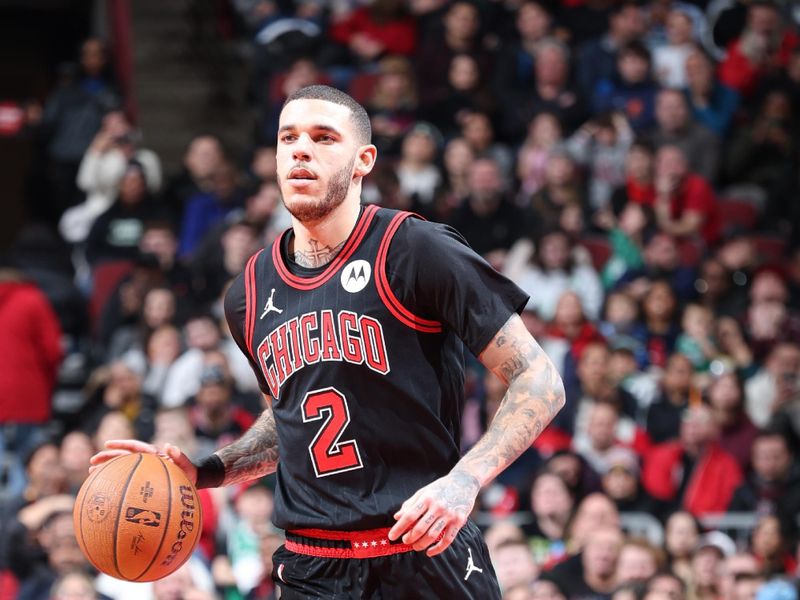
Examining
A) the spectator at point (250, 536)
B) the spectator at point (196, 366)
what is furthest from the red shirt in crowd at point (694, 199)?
the spectator at point (250, 536)

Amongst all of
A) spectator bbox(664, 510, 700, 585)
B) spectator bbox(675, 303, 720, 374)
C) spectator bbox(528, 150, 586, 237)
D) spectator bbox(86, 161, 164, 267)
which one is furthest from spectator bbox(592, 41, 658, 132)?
spectator bbox(664, 510, 700, 585)

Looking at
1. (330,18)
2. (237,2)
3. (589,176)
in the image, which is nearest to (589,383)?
(589,176)

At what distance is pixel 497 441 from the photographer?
13.3 feet

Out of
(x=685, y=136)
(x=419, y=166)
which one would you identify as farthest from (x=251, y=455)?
(x=685, y=136)

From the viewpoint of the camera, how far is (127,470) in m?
4.54

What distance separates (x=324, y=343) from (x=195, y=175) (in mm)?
8909

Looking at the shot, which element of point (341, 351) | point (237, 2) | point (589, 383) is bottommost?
point (589, 383)

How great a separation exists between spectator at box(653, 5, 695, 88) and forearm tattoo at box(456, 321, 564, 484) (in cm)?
940

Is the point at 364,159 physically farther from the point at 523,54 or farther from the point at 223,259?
the point at 523,54

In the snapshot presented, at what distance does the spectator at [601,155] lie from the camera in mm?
12289

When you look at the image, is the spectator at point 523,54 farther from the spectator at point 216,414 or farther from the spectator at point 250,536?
the spectator at point 250,536

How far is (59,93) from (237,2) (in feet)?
8.15

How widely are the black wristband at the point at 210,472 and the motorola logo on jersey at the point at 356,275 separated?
827 millimetres

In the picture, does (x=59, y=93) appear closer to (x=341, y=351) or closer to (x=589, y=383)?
(x=589, y=383)
